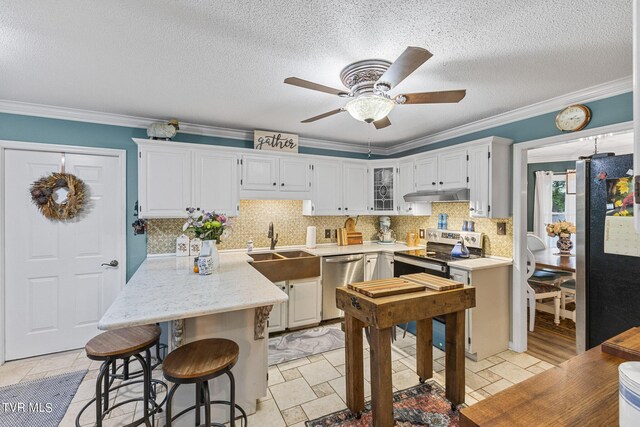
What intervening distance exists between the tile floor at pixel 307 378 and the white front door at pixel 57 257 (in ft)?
0.87

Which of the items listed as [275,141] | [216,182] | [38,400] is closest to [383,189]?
[275,141]

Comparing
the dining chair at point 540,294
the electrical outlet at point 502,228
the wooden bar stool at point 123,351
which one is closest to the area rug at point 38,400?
the wooden bar stool at point 123,351

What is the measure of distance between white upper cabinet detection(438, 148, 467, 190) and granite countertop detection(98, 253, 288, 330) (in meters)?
2.51

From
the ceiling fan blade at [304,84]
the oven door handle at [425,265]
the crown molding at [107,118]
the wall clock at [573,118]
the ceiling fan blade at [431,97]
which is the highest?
the crown molding at [107,118]

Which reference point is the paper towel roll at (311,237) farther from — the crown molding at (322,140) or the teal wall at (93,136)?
the teal wall at (93,136)

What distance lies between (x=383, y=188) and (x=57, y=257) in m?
4.04

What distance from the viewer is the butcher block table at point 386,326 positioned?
5.85 ft

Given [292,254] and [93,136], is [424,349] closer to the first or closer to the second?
[292,254]

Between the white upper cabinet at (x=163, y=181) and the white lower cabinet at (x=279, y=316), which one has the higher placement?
the white upper cabinet at (x=163, y=181)

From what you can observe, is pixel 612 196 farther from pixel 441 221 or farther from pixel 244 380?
pixel 244 380

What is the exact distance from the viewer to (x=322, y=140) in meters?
4.38

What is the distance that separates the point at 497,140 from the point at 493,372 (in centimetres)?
230

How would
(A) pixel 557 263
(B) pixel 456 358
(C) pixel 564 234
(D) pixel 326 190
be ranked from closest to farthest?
1. (B) pixel 456 358
2. (A) pixel 557 263
3. (D) pixel 326 190
4. (C) pixel 564 234

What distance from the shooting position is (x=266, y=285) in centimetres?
221
